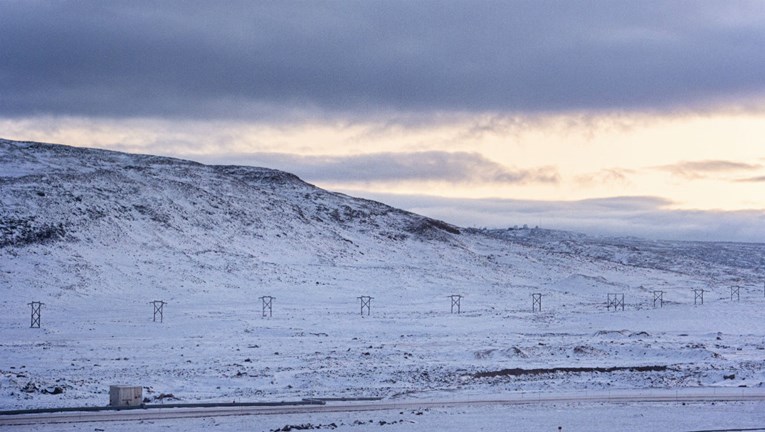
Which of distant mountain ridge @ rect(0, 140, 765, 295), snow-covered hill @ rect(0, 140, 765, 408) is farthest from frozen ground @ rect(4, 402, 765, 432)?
distant mountain ridge @ rect(0, 140, 765, 295)

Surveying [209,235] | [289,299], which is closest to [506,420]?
[289,299]

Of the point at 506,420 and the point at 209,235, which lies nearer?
the point at 506,420

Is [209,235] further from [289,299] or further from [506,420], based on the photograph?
[506,420]

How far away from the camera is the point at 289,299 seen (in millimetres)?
82812

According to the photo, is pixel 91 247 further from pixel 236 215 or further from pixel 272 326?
pixel 272 326

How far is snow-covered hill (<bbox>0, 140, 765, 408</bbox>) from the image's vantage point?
135 feet

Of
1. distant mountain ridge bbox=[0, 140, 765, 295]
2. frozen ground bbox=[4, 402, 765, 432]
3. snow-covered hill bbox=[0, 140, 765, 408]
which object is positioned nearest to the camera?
frozen ground bbox=[4, 402, 765, 432]

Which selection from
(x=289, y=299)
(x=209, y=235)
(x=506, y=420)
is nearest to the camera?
(x=506, y=420)

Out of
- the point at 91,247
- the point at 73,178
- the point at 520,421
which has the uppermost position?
the point at 73,178

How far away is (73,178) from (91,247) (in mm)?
22383

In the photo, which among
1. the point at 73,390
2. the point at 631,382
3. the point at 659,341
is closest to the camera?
the point at 73,390

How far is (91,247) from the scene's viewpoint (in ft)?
302

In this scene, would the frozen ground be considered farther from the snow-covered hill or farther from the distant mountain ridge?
the distant mountain ridge

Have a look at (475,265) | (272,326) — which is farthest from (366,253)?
(272,326)
